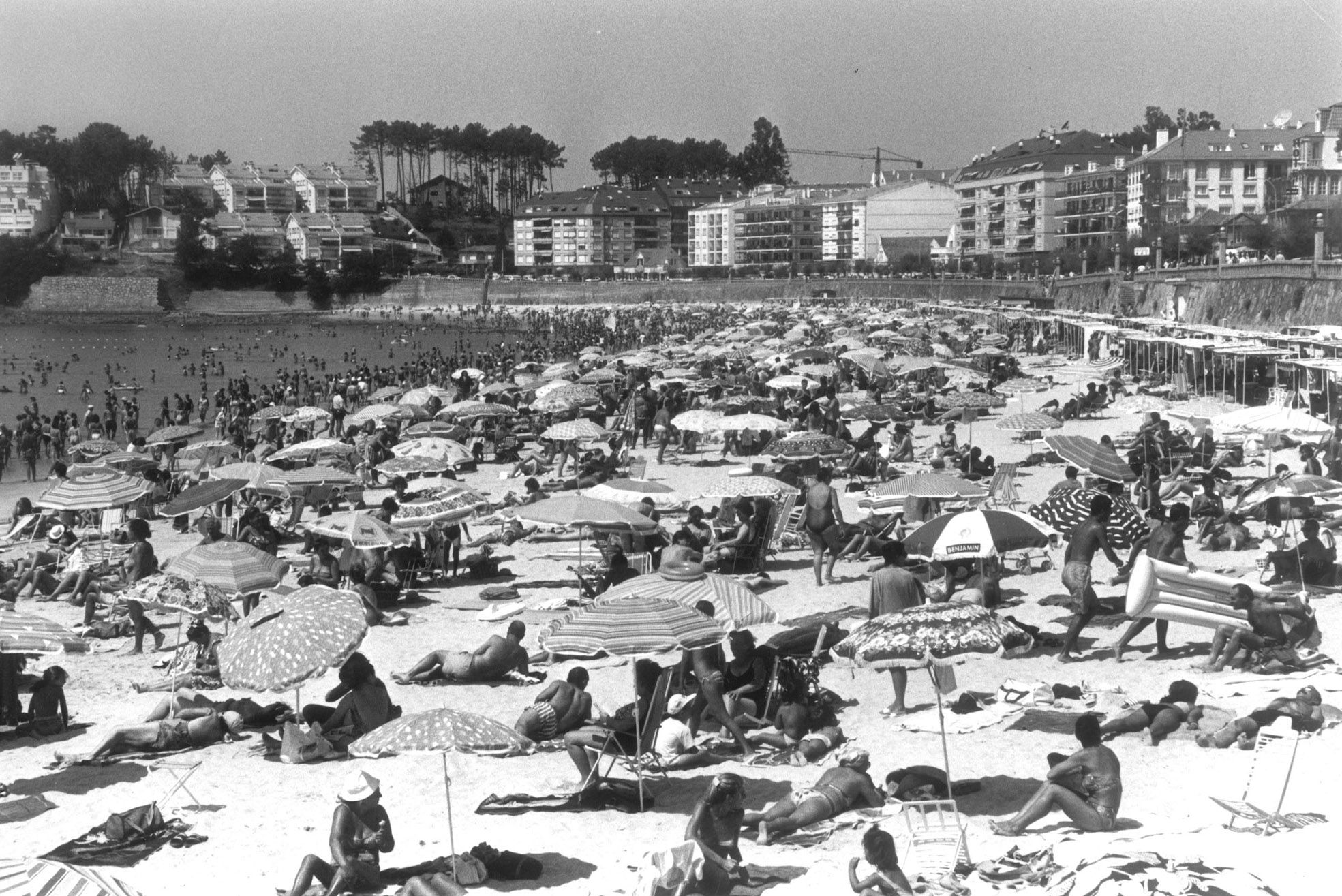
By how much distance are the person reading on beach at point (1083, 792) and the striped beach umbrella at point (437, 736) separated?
2.38 meters

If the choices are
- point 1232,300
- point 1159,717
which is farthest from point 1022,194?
point 1159,717

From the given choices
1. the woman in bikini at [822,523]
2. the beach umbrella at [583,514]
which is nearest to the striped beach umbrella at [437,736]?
the beach umbrella at [583,514]

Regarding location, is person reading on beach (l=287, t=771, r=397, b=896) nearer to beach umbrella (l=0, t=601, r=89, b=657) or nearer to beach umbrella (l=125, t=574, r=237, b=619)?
beach umbrella (l=0, t=601, r=89, b=657)

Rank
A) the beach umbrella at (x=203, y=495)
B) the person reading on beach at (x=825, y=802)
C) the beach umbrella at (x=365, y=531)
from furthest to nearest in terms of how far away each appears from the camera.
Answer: the beach umbrella at (x=203, y=495)
the beach umbrella at (x=365, y=531)
the person reading on beach at (x=825, y=802)

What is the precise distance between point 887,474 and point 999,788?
1154 cm

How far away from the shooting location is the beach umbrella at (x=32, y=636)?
841cm

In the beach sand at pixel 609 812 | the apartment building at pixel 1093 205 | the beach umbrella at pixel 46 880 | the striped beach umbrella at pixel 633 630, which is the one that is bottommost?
the beach sand at pixel 609 812

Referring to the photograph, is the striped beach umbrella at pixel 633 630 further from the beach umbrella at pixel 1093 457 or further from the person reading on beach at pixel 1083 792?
the beach umbrella at pixel 1093 457

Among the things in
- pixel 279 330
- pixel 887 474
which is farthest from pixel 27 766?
pixel 279 330

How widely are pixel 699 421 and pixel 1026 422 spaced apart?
13.4 feet

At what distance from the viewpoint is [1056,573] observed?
42.5 feet

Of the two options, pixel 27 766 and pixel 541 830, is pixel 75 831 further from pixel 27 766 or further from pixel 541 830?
pixel 541 830

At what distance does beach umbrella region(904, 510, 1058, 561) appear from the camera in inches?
419

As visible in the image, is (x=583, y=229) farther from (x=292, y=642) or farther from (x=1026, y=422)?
(x=292, y=642)
